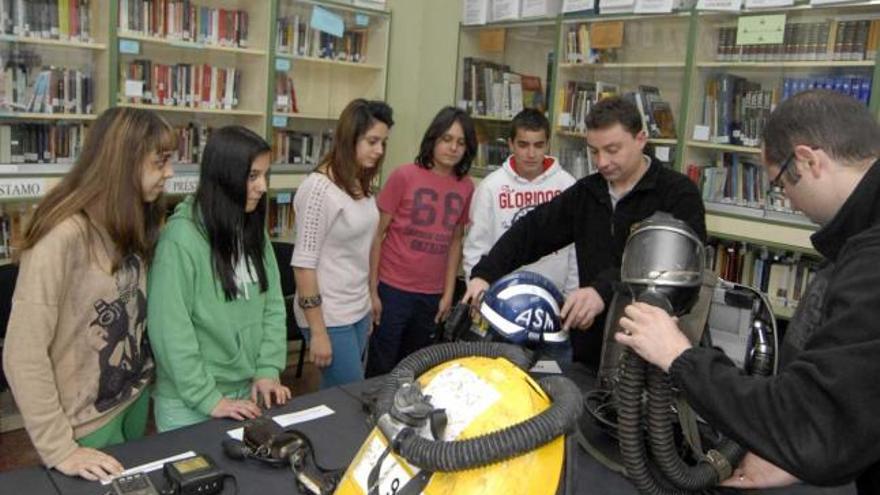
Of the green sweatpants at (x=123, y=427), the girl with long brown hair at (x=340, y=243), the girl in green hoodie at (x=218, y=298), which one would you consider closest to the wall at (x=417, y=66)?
the girl with long brown hair at (x=340, y=243)

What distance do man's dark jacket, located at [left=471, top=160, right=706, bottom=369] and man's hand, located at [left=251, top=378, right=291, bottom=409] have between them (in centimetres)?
74

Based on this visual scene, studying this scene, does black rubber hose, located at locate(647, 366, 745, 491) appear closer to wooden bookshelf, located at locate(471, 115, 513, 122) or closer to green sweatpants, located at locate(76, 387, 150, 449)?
green sweatpants, located at locate(76, 387, 150, 449)

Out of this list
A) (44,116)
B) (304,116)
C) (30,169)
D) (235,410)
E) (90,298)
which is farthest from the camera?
(304,116)

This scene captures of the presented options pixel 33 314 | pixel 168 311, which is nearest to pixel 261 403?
pixel 168 311

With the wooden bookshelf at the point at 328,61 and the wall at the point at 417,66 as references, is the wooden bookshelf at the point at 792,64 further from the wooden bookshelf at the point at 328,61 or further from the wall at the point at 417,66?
the wooden bookshelf at the point at 328,61

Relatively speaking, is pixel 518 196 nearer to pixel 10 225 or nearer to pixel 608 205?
pixel 608 205

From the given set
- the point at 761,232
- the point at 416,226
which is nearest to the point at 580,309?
the point at 416,226

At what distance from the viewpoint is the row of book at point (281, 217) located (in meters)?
4.59

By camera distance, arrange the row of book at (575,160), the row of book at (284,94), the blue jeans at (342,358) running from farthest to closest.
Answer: the row of book at (284,94) → the row of book at (575,160) → the blue jeans at (342,358)

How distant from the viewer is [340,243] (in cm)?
260

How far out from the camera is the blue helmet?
5.63 feet

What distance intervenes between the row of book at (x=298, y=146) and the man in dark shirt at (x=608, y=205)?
257 cm

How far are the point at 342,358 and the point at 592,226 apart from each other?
1.02m

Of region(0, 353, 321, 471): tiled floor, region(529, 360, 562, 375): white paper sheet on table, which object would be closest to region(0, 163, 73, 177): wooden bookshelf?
region(0, 353, 321, 471): tiled floor
